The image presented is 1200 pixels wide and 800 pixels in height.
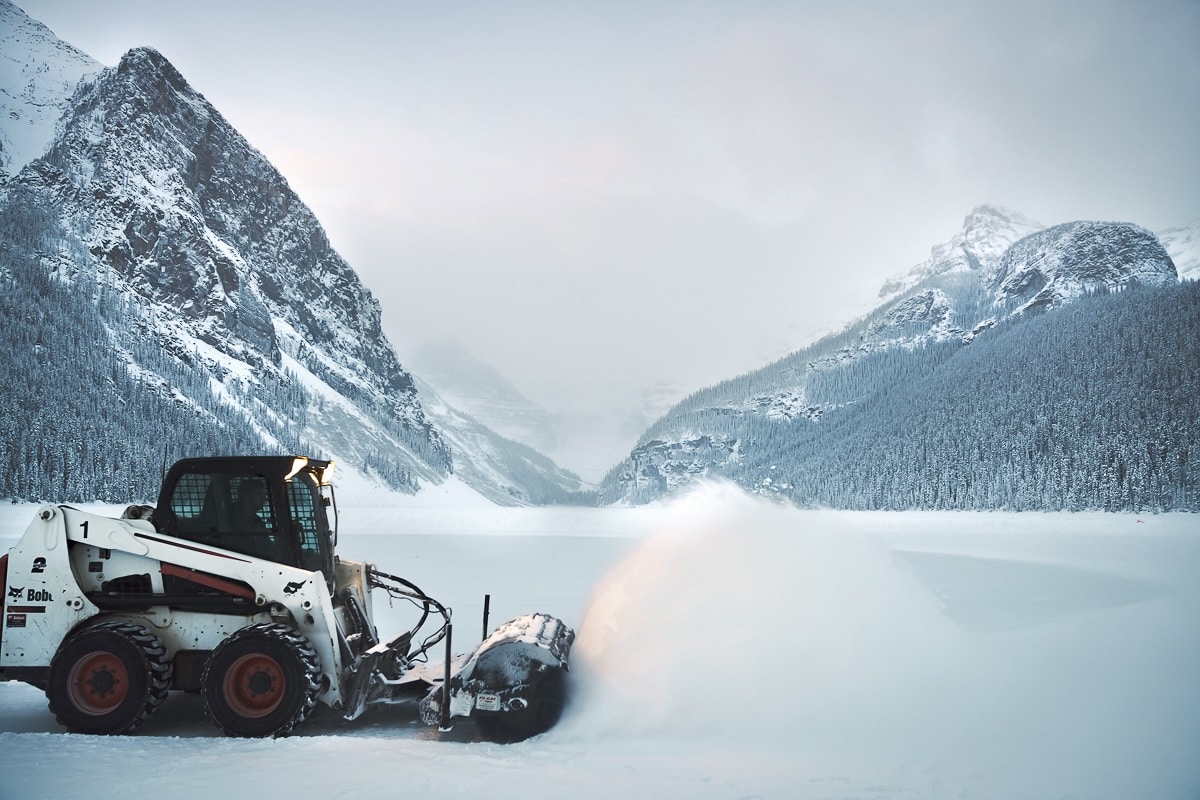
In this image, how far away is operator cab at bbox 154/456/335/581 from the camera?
26.7 feet

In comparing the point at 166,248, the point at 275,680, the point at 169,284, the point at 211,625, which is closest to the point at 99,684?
the point at 211,625

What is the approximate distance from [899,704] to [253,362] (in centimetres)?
17071

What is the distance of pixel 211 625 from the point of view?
8000 millimetres

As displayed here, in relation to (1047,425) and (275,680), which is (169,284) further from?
(275,680)

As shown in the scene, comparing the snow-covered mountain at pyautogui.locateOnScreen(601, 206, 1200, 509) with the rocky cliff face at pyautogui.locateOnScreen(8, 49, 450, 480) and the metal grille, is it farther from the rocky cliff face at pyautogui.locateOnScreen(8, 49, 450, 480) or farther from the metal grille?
the metal grille

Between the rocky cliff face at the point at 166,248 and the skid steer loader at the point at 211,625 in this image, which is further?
the rocky cliff face at the point at 166,248

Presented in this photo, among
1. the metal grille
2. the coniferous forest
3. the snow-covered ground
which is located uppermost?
the coniferous forest

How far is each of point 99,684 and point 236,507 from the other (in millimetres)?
2071

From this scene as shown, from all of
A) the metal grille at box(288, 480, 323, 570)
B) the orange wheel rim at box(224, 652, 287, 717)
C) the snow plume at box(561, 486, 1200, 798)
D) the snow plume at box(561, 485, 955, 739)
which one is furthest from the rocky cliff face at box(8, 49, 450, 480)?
the orange wheel rim at box(224, 652, 287, 717)

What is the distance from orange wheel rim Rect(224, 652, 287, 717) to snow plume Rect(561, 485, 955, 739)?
306 cm

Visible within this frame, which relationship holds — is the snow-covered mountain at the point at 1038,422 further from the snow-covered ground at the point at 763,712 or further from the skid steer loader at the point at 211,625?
the skid steer loader at the point at 211,625

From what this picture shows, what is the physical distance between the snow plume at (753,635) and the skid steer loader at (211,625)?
1237 millimetres

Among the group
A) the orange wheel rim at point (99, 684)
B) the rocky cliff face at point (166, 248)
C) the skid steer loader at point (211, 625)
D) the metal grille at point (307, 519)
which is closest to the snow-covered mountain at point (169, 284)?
the rocky cliff face at point (166, 248)

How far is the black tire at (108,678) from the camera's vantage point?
302 inches
